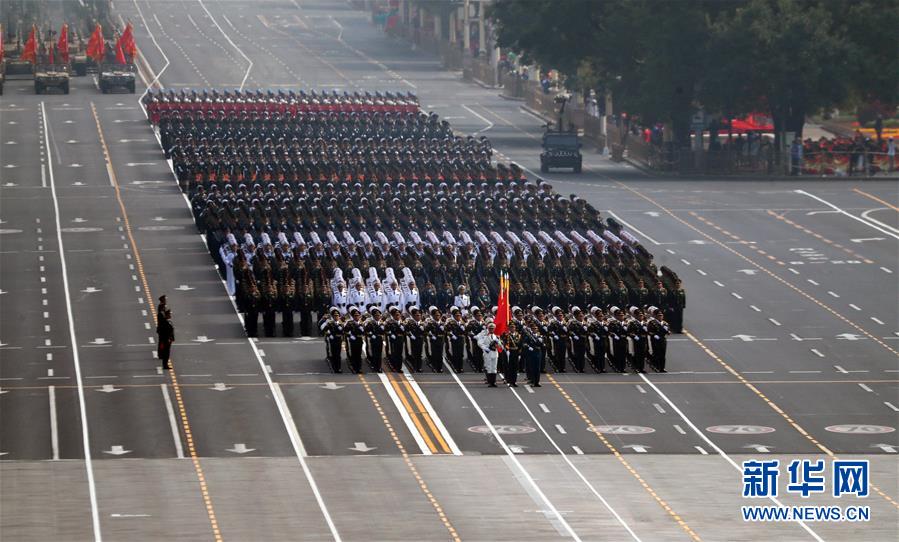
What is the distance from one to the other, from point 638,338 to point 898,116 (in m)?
75.7

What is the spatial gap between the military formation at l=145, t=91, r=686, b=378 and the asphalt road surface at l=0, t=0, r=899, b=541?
50.4 inches

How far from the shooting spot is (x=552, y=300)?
212 ft

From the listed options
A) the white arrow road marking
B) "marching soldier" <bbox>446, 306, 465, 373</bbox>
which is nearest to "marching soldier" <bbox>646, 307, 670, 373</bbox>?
"marching soldier" <bbox>446, 306, 465, 373</bbox>

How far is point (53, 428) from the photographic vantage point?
51.1 m

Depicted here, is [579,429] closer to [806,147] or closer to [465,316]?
[465,316]

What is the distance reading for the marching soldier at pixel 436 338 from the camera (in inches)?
2270

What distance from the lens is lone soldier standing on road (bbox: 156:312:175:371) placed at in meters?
57.7

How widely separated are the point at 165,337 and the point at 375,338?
5725 mm

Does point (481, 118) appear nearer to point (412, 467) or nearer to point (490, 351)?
point (490, 351)

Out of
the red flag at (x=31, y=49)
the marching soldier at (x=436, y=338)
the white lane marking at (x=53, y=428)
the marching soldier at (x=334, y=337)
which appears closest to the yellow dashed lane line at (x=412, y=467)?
the marching soldier at (x=334, y=337)

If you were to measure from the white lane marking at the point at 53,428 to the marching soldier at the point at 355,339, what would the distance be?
796 cm

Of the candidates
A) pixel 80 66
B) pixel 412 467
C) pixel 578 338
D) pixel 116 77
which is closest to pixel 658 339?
pixel 578 338

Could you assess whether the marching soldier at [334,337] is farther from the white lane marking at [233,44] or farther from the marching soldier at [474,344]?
the white lane marking at [233,44]

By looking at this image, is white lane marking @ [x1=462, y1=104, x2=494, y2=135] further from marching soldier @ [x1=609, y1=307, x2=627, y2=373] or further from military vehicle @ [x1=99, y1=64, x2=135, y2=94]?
marching soldier @ [x1=609, y1=307, x2=627, y2=373]
